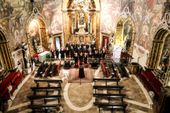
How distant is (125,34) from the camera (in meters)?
19.7

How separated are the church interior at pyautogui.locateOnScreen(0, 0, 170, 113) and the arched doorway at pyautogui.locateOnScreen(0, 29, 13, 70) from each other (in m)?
0.08

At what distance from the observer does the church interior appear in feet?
38.2

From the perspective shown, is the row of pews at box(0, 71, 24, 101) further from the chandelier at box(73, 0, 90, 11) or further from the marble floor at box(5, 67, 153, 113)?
the chandelier at box(73, 0, 90, 11)

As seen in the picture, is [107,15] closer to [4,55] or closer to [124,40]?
[124,40]

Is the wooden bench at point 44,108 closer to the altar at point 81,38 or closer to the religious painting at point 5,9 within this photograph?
the religious painting at point 5,9

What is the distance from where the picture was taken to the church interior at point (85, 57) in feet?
38.2

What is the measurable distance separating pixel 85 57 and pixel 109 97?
712 centimetres

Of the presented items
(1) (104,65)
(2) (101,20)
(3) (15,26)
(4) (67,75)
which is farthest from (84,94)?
(2) (101,20)

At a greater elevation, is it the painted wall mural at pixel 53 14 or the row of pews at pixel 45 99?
the painted wall mural at pixel 53 14

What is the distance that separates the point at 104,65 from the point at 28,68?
26.0ft

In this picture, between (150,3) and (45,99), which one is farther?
(150,3)

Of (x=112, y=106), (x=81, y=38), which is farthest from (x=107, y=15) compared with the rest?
(x=112, y=106)

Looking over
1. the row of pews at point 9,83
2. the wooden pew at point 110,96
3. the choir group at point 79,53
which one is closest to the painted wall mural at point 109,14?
the choir group at point 79,53

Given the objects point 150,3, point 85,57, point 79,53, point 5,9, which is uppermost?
point 150,3
